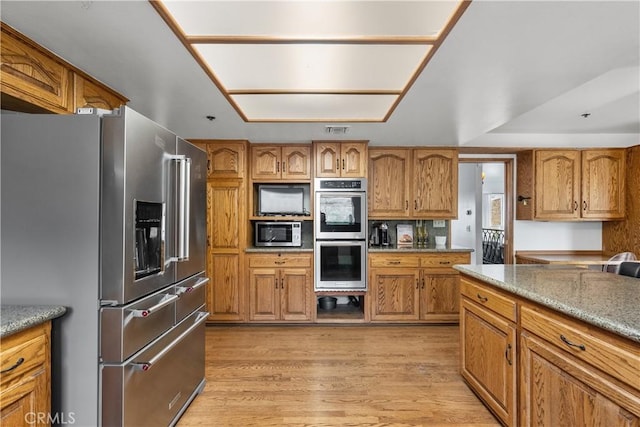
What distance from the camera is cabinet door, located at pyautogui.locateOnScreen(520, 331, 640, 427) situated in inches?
45.4

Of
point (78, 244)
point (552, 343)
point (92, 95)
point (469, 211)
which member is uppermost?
point (92, 95)

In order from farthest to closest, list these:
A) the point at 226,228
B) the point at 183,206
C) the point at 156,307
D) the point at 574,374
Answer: the point at 226,228 → the point at 183,206 → the point at 156,307 → the point at 574,374

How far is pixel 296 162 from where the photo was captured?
390 cm

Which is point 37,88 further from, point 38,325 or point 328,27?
A: point 328,27

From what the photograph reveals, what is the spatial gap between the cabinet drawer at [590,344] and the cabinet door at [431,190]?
241 centimetres

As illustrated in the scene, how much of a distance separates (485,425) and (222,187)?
3182mm

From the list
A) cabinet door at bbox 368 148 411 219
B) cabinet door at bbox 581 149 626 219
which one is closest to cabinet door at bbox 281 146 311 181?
cabinet door at bbox 368 148 411 219

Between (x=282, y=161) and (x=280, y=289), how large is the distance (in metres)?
1.49

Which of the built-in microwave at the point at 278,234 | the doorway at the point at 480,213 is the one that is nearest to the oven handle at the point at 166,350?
the built-in microwave at the point at 278,234

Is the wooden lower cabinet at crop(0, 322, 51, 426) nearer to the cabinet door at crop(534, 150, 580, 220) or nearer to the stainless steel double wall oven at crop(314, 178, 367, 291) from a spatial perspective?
the stainless steel double wall oven at crop(314, 178, 367, 291)

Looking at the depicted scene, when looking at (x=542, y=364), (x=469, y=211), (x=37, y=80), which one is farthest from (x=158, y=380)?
(x=469, y=211)

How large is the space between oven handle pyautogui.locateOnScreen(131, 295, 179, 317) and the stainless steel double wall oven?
2130 mm

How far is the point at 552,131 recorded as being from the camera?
12.9 ft

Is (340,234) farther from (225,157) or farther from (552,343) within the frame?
(552,343)
